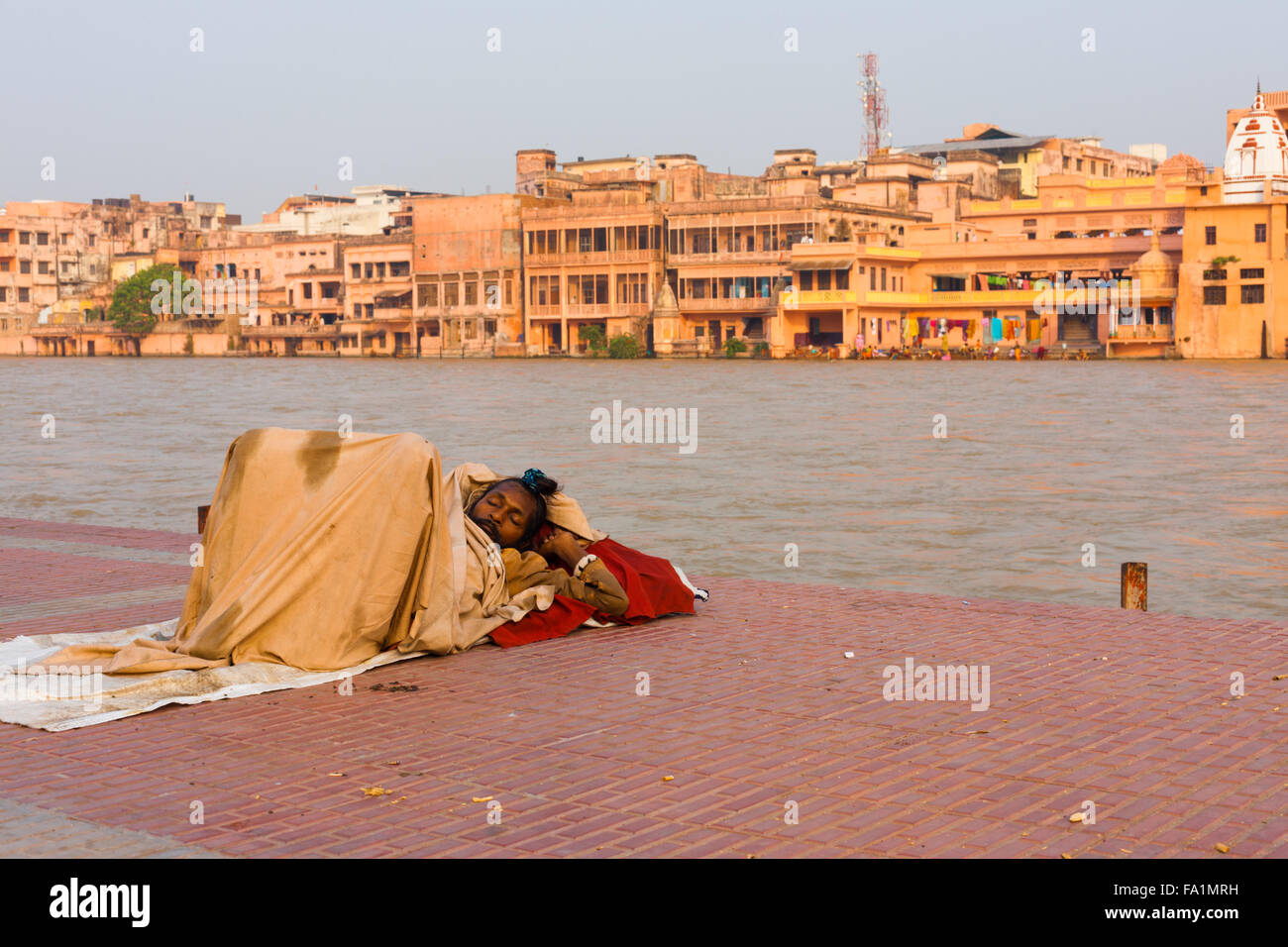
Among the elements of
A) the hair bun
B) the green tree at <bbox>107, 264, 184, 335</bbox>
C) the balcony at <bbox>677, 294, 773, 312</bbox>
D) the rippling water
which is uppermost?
the green tree at <bbox>107, 264, 184, 335</bbox>

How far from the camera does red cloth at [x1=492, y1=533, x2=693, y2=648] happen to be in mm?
6961

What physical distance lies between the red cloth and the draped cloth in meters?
0.35

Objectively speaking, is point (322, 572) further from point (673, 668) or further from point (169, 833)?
point (169, 833)

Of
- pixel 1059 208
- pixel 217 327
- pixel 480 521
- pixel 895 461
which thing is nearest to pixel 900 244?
pixel 1059 208

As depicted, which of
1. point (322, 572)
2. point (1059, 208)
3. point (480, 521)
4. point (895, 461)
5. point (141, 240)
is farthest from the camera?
point (141, 240)

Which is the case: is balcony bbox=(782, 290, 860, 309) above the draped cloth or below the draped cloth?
above

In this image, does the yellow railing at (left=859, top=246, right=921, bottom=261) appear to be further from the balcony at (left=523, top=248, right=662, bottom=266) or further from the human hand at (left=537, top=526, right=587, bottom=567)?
the human hand at (left=537, top=526, right=587, bottom=567)

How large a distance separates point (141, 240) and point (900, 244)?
51.5 m

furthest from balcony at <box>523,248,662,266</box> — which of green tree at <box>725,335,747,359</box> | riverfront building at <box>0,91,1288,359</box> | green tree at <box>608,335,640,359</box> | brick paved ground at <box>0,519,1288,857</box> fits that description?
brick paved ground at <box>0,519,1288,857</box>

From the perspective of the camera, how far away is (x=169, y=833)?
163 inches

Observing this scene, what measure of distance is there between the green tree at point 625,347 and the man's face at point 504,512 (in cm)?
6196

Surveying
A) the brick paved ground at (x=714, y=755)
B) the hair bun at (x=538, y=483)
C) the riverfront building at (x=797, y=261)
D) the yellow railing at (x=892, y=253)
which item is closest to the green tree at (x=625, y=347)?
the riverfront building at (x=797, y=261)

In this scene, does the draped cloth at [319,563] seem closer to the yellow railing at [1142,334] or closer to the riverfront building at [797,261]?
the riverfront building at [797,261]

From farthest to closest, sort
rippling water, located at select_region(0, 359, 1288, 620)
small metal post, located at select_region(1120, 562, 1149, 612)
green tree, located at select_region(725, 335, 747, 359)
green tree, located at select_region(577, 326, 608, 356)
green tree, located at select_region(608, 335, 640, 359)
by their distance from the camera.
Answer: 1. green tree, located at select_region(577, 326, 608, 356)
2. green tree, located at select_region(608, 335, 640, 359)
3. green tree, located at select_region(725, 335, 747, 359)
4. rippling water, located at select_region(0, 359, 1288, 620)
5. small metal post, located at select_region(1120, 562, 1149, 612)
